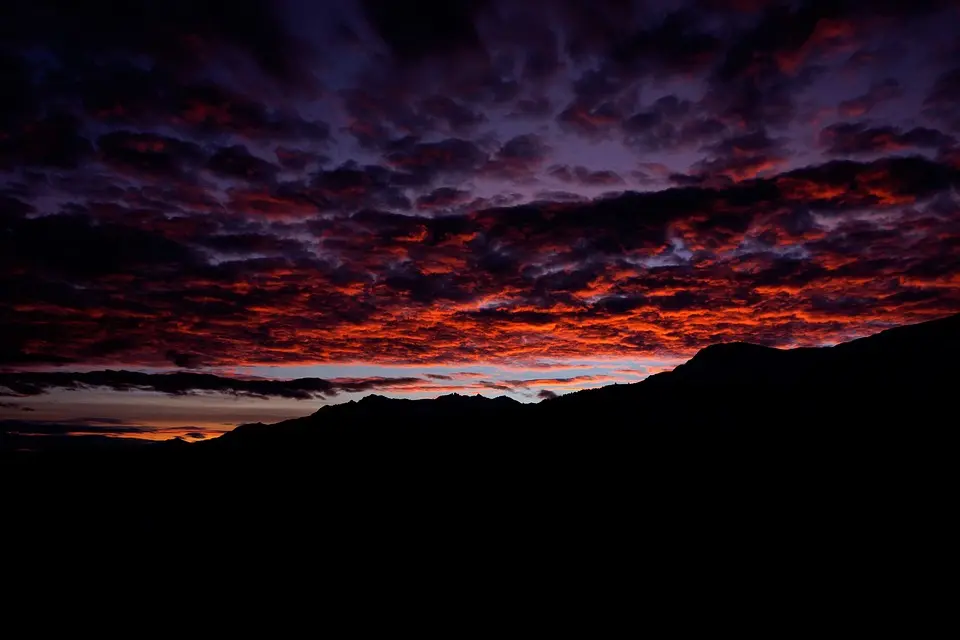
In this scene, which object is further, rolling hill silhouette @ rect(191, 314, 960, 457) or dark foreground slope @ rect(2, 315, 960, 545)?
rolling hill silhouette @ rect(191, 314, 960, 457)

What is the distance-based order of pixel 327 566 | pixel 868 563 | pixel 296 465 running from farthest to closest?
1. pixel 296 465
2. pixel 327 566
3. pixel 868 563

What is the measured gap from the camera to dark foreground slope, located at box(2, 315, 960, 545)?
8219 cm

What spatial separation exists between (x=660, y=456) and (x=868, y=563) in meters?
45.3

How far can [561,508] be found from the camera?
97.1 metres

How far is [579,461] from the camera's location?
11094 cm

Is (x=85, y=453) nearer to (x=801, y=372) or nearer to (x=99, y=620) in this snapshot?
(x=99, y=620)

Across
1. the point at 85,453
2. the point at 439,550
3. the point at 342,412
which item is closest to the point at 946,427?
the point at 439,550

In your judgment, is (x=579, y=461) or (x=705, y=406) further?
(x=705, y=406)

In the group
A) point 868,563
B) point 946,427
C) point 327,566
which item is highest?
point 946,427

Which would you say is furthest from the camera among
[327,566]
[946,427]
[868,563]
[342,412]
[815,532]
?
[342,412]

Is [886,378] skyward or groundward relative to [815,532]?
skyward

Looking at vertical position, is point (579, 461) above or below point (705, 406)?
below

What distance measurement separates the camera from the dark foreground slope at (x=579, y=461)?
3236 inches

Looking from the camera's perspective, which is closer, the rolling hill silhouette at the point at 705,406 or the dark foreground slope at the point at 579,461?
the dark foreground slope at the point at 579,461
